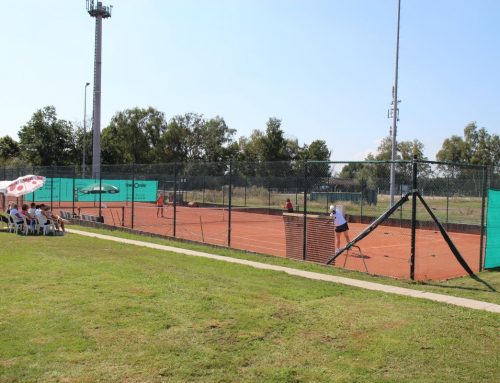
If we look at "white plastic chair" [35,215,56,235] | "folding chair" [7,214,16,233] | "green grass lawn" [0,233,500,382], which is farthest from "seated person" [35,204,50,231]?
"green grass lawn" [0,233,500,382]

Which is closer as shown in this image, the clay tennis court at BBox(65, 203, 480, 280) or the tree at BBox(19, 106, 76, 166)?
the clay tennis court at BBox(65, 203, 480, 280)

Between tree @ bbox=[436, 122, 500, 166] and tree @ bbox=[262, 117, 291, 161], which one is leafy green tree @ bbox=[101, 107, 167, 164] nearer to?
tree @ bbox=[262, 117, 291, 161]

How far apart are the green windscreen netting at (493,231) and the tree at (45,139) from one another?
2491 inches

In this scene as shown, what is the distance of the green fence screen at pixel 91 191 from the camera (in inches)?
1191

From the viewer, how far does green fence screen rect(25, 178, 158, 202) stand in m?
30.2

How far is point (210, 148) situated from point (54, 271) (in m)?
77.2

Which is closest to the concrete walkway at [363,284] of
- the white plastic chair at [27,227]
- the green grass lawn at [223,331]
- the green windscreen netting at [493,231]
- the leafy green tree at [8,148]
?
the green grass lawn at [223,331]

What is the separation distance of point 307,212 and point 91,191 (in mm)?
11793

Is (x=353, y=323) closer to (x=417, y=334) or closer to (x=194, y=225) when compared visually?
(x=417, y=334)

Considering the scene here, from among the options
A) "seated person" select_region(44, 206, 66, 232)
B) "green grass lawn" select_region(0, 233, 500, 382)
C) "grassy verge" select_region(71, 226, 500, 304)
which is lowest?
"grassy verge" select_region(71, 226, 500, 304)

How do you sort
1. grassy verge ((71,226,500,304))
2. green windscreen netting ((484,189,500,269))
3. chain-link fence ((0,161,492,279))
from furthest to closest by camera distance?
chain-link fence ((0,161,492,279))
green windscreen netting ((484,189,500,269))
grassy verge ((71,226,500,304))

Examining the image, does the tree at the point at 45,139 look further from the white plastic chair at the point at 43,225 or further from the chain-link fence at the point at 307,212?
the white plastic chair at the point at 43,225

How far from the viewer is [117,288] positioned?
28.7ft

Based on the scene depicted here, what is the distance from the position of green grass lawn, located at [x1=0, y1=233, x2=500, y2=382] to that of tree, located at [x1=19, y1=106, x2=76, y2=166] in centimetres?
6165
